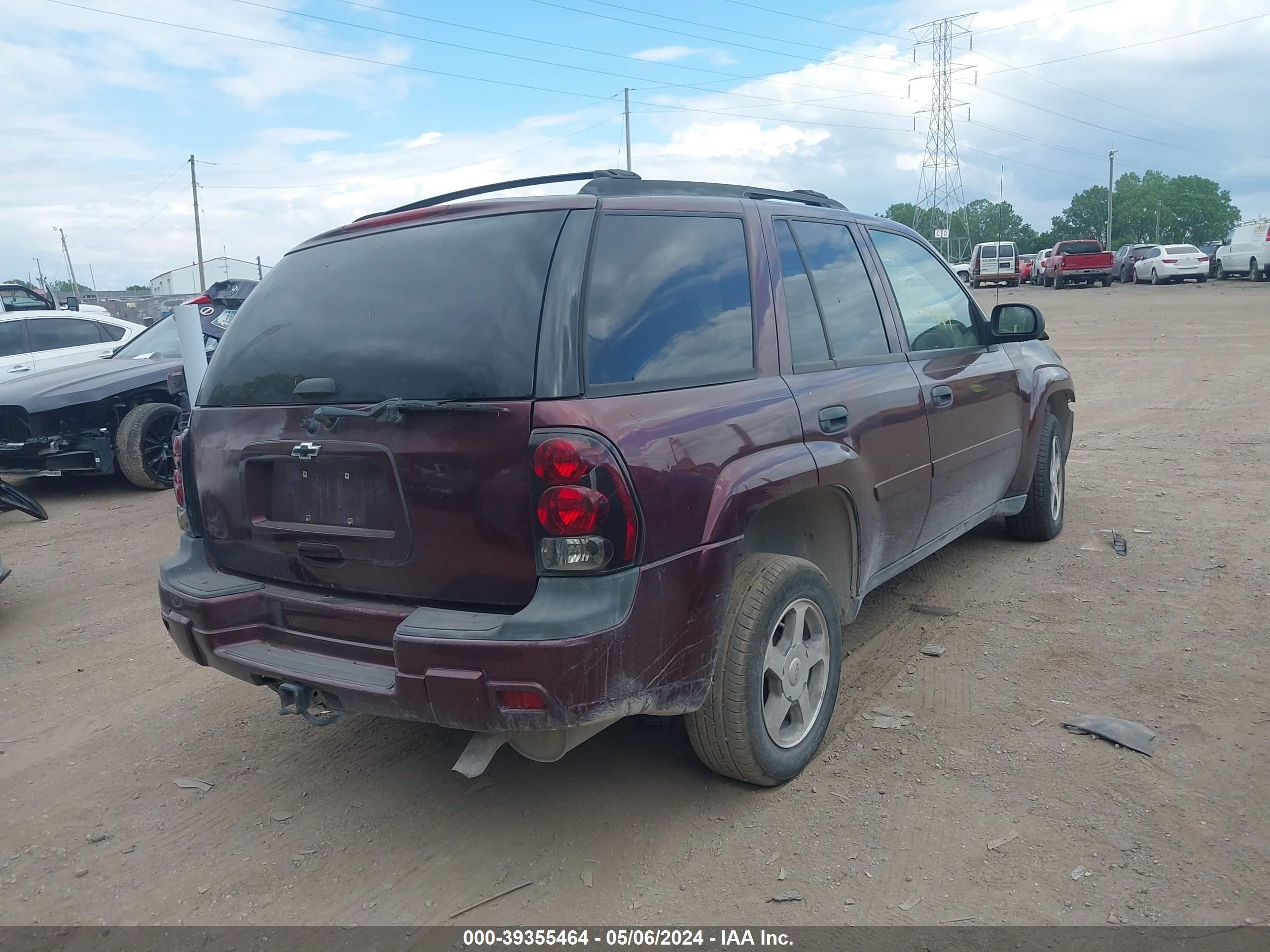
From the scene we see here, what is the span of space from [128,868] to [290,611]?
3.00ft

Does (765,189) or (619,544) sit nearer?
(619,544)

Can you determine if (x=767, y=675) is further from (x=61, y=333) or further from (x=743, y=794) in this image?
(x=61, y=333)

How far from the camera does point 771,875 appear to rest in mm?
2871

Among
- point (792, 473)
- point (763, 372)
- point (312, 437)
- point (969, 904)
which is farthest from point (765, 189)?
point (969, 904)

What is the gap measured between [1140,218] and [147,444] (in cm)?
12406

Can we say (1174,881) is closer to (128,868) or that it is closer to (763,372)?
(763,372)

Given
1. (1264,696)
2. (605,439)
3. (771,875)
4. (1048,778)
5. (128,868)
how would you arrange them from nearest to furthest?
(605,439), (771,875), (128,868), (1048,778), (1264,696)

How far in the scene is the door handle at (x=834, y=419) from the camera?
11.4 ft

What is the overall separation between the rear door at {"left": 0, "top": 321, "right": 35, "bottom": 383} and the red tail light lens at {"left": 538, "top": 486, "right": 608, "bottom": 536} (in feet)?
37.4

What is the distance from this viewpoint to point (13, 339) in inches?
469

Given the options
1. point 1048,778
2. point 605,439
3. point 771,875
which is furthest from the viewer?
point 1048,778

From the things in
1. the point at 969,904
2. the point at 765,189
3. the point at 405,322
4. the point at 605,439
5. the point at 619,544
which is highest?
the point at 765,189

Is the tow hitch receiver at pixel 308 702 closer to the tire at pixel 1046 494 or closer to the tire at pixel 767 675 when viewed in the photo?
the tire at pixel 767 675

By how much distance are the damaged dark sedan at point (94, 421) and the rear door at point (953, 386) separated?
6198mm
